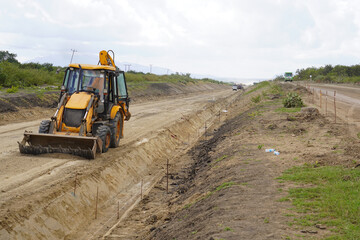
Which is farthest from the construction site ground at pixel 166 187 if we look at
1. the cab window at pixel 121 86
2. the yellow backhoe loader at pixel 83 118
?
the cab window at pixel 121 86

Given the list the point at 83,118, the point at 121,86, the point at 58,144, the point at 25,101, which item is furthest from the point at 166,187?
the point at 25,101

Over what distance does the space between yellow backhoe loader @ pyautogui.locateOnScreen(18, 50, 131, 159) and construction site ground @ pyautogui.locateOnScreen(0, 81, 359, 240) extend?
420mm

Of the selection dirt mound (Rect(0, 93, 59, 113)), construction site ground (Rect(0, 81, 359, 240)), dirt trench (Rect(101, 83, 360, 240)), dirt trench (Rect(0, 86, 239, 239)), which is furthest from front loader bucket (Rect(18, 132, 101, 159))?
A: dirt mound (Rect(0, 93, 59, 113))

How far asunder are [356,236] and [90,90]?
1040 centimetres

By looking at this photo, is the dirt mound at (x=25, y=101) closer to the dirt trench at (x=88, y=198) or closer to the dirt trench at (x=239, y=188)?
the dirt trench at (x=88, y=198)

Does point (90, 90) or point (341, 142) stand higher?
point (90, 90)

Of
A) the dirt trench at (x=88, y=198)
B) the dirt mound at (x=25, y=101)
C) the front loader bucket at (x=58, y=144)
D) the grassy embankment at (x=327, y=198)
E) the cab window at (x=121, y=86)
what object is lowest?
the dirt trench at (x=88, y=198)

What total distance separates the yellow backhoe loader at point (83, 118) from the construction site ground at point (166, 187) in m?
0.42

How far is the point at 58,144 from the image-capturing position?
40.8ft

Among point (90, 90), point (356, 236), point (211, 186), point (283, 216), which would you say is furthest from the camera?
point (90, 90)

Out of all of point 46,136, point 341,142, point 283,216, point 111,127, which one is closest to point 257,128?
point 341,142

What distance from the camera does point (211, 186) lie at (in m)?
9.69

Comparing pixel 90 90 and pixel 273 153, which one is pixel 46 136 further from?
pixel 273 153

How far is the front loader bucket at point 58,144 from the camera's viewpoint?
39.9 feet
